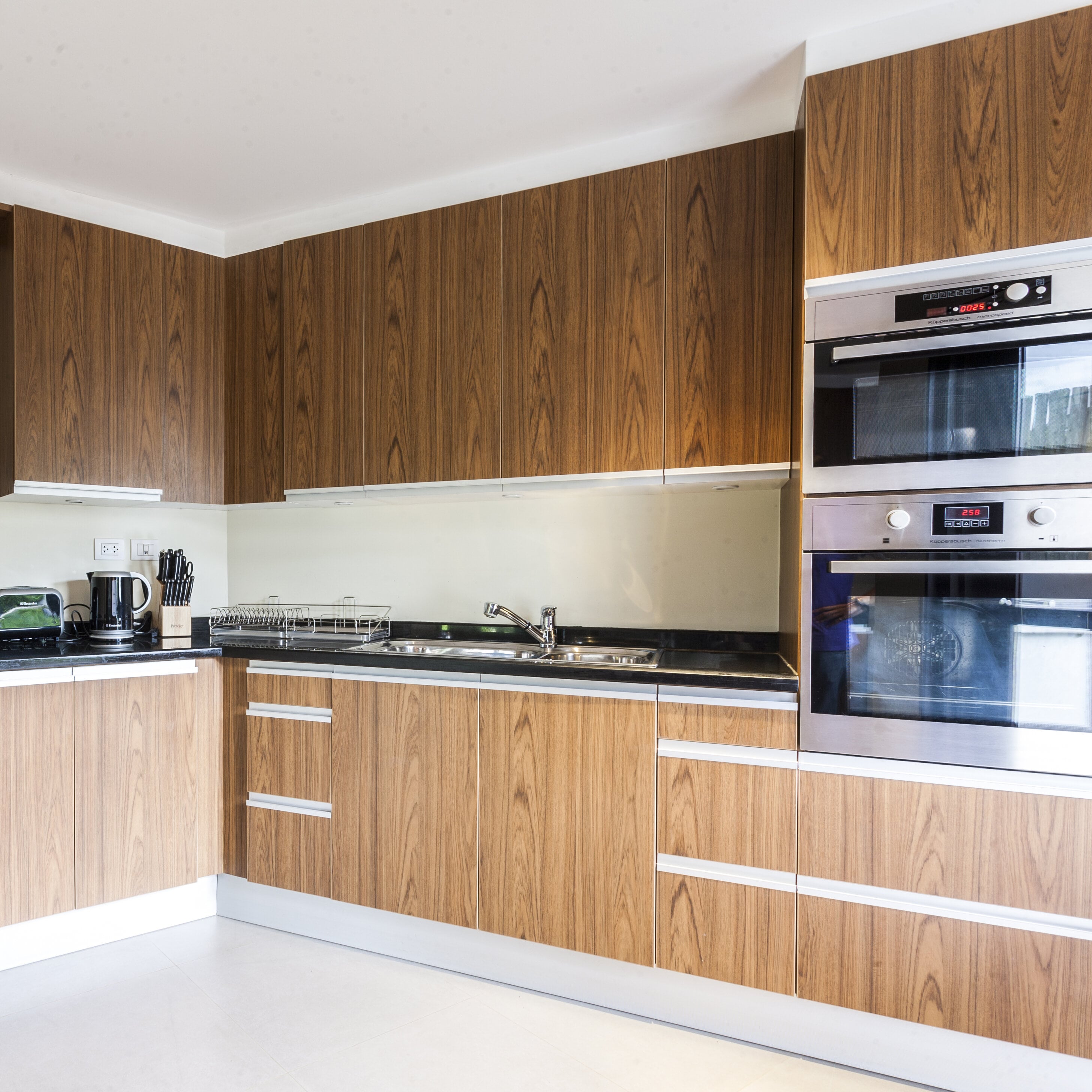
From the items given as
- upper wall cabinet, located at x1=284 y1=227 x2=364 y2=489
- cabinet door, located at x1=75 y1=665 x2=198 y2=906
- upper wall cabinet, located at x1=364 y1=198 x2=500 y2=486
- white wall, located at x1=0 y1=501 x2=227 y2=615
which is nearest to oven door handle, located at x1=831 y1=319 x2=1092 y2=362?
upper wall cabinet, located at x1=364 y1=198 x2=500 y2=486

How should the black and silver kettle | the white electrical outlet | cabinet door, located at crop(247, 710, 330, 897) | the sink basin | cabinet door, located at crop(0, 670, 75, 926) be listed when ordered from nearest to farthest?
1. cabinet door, located at crop(0, 670, 75, 926)
2. the sink basin
3. cabinet door, located at crop(247, 710, 330, 897)
4. the black and silver kettle
5. the white electrical outlet

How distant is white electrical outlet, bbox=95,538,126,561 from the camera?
9.91ft

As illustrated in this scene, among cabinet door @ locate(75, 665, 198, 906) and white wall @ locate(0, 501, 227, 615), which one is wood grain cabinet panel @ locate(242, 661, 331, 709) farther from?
white wall @ locate(0, 501, 227, 615)

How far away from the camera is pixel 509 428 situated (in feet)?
8.06

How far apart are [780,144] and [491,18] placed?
2.75 feet

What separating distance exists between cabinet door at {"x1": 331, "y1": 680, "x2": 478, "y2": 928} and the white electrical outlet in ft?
4.14

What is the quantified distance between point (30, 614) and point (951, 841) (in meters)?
2.92

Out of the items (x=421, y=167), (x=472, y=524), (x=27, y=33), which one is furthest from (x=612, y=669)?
(x=27, y=33)

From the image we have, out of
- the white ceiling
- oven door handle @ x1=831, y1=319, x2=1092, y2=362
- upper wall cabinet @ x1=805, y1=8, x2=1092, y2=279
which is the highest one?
the white ceiling

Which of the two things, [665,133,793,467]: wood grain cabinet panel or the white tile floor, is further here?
[665,133,793,467]: wood grain cabinet panel

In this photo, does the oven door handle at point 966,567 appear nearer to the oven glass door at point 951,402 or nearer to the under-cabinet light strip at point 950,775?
the oven glass door at point 951,402

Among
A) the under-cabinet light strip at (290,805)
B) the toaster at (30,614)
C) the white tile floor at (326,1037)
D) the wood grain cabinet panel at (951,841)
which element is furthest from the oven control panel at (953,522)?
the toaster at (30,614)

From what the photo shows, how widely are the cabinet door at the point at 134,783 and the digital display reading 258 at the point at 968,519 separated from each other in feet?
7.59

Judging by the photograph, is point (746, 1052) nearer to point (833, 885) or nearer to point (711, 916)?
point (711, 916)
